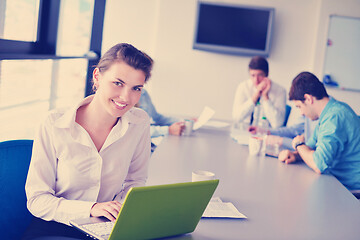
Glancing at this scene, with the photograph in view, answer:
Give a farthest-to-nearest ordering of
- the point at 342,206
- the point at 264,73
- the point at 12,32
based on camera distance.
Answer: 1. the point at 264,73
2. the point at 12,32
3. the point at 342,206

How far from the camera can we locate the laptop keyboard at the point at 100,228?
4.06ft

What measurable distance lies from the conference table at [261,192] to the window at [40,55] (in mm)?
1099

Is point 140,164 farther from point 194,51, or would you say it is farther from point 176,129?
point 194,51

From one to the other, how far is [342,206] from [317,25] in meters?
4.32

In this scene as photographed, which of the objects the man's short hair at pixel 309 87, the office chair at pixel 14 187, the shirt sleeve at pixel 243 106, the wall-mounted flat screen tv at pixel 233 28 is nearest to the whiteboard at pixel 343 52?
the wall-mounted flat screen tv at pixel 233 28

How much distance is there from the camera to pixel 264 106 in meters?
4.14

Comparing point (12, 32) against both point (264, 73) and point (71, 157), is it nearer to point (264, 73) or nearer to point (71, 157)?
point (71, 157)

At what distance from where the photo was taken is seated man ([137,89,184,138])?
3.04 metres

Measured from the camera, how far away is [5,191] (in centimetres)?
151

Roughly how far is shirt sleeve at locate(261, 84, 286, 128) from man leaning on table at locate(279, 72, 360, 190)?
50.5 inches

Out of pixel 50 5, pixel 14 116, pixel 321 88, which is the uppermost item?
pixel 50 5

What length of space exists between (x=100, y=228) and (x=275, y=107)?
3.15m

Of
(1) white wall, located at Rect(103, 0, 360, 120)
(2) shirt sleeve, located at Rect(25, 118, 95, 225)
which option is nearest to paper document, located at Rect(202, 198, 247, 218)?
(2) shirt sleeve, located at Rect(25, 118, 95, 225)

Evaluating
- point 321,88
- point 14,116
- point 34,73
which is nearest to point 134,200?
point 321,88
